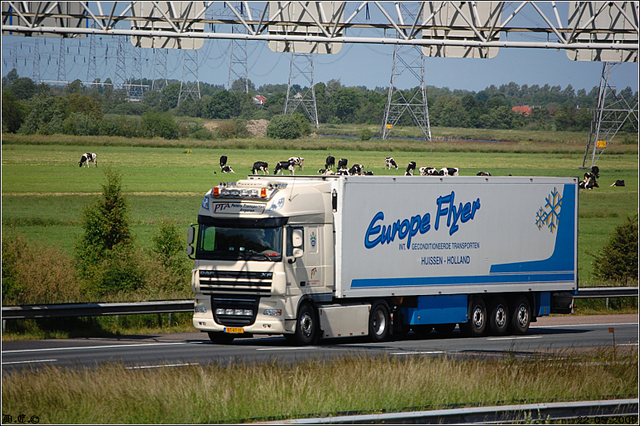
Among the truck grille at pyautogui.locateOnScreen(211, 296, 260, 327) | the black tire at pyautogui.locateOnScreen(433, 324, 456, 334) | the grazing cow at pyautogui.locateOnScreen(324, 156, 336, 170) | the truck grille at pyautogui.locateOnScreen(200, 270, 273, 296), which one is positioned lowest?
the black tire at pyautogui.locateOnScreen(433, 324, 456, 334)

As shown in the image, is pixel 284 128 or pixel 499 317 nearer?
pixel 499 317

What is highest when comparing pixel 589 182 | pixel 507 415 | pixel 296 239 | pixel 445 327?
pixel 589 182

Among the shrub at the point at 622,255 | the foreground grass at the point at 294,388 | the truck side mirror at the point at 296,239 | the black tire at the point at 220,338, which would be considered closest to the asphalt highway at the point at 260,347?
the black tire at the point at 220,338

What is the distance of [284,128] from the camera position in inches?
2447

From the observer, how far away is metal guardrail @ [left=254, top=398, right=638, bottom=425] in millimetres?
8703

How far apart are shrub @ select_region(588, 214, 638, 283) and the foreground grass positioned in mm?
22141

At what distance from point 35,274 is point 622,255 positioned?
77.4 feet

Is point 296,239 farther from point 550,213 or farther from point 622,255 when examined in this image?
point 622,255

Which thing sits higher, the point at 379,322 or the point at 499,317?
the point at 379,322

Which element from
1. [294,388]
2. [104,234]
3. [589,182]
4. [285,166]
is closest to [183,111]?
[285,166]

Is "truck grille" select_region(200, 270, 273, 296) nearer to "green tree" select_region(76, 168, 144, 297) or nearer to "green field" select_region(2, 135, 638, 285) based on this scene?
"green tree" select_region(76, 168, 144, 297)

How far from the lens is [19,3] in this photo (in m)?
20.4

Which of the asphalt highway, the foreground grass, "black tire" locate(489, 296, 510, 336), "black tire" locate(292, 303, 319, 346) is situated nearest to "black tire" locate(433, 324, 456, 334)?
the asphalt highway

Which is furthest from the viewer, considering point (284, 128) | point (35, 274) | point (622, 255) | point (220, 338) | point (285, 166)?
point (284, 128)
